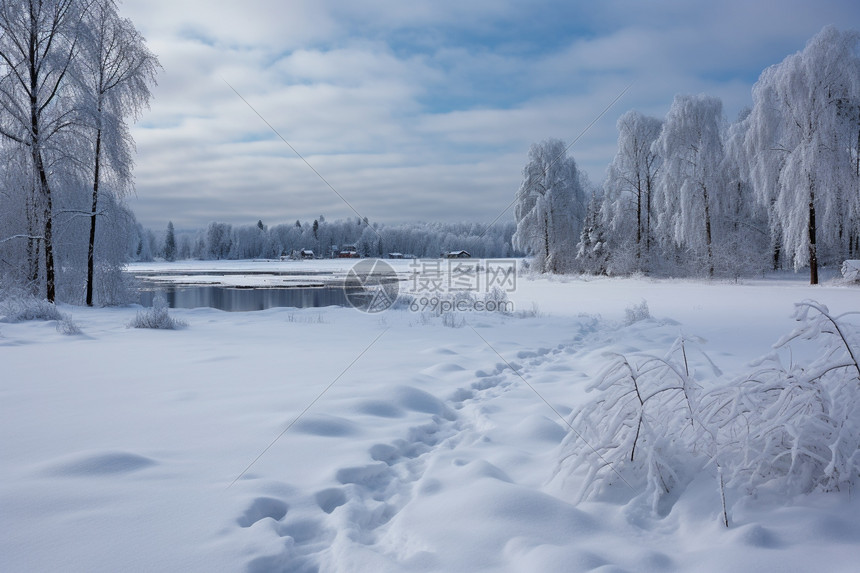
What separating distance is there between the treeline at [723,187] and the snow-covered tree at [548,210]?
0.07 meters

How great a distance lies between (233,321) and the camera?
10734mm

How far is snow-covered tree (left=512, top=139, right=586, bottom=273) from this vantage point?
30.5 meters

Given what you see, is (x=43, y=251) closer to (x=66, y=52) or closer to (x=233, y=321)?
(x=66, y=52)

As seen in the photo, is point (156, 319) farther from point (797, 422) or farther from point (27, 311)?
point (797, 422)

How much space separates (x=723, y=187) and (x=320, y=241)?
101786 mm

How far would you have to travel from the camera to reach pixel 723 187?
23250mm

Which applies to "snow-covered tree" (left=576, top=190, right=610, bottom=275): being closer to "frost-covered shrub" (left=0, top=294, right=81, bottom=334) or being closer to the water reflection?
the water reflection

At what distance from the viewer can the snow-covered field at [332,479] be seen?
2094mm

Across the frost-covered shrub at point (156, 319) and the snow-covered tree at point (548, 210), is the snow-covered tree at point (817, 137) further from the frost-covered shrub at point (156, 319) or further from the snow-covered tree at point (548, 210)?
the frost-covered shrub at point (156, 319)

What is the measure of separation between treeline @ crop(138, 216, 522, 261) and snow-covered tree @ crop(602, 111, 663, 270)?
62958 millimetres

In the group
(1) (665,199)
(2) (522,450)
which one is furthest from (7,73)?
(1) (665,199)

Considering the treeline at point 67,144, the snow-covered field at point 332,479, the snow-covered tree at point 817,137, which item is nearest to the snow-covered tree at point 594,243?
the snow-covered tree at point 817,137

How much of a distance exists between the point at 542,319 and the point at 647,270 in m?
18.1

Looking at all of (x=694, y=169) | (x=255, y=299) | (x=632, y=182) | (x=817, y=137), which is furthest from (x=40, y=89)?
(x=632, y=182)
